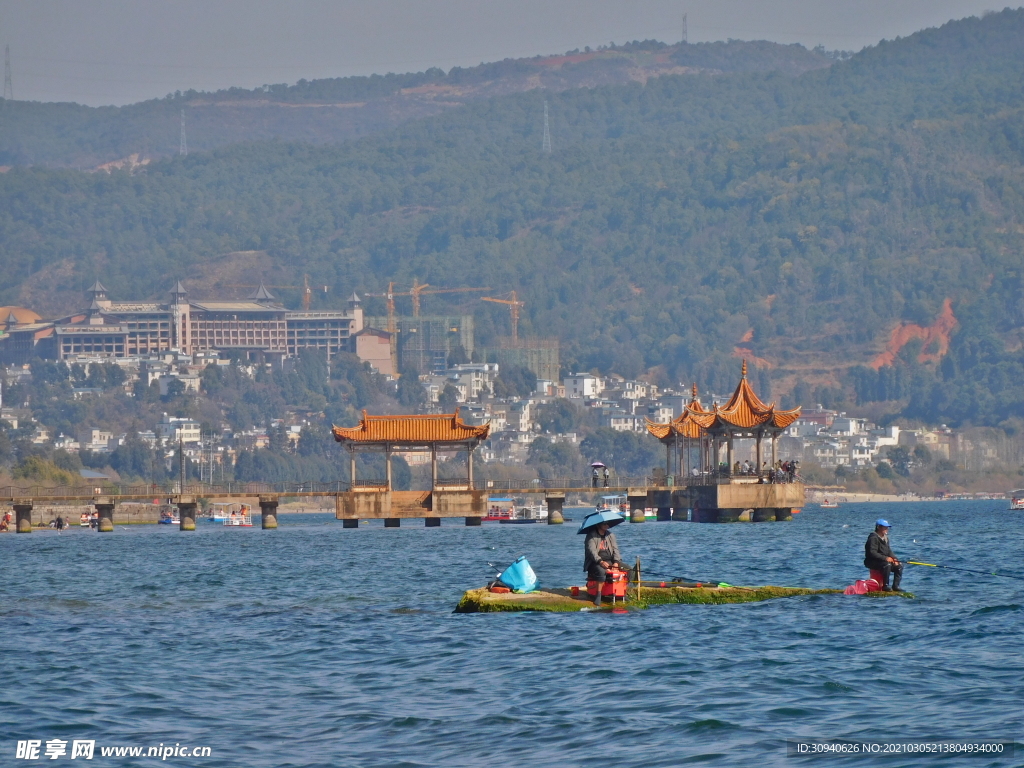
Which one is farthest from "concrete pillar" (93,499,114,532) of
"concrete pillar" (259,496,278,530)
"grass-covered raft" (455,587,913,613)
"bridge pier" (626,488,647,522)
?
"grass-covered raft" (455,587,913,613)

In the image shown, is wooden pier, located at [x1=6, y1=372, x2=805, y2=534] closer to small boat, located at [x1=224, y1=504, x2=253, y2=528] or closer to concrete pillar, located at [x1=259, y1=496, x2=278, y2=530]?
concrete pillar, located at [x1=259, y1=496, x2=278, y2=530]

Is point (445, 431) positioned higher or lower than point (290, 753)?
higher

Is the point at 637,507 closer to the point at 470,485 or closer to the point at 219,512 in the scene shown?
the point at 470,485

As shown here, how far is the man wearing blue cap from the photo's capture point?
38.2m

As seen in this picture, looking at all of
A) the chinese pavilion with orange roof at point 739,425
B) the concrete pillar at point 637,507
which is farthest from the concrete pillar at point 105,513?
the chinese pavilion with orange roof at point 739,425

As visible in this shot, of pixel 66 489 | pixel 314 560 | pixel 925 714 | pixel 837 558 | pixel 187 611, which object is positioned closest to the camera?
pixel 925 714

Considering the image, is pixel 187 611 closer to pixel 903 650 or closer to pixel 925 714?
pixel 903 650

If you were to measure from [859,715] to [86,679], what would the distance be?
41.2ft

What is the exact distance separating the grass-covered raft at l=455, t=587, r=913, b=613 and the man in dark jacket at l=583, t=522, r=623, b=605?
Result: 73 centimetres

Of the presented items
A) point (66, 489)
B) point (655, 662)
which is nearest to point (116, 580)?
point (655, 662)

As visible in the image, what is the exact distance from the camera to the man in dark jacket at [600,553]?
114 feet

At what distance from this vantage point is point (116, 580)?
55.6m

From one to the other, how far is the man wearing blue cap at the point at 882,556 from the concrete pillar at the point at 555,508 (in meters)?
76.8

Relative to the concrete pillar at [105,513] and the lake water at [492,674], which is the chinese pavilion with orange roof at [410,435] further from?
the lake water at [492,674]
